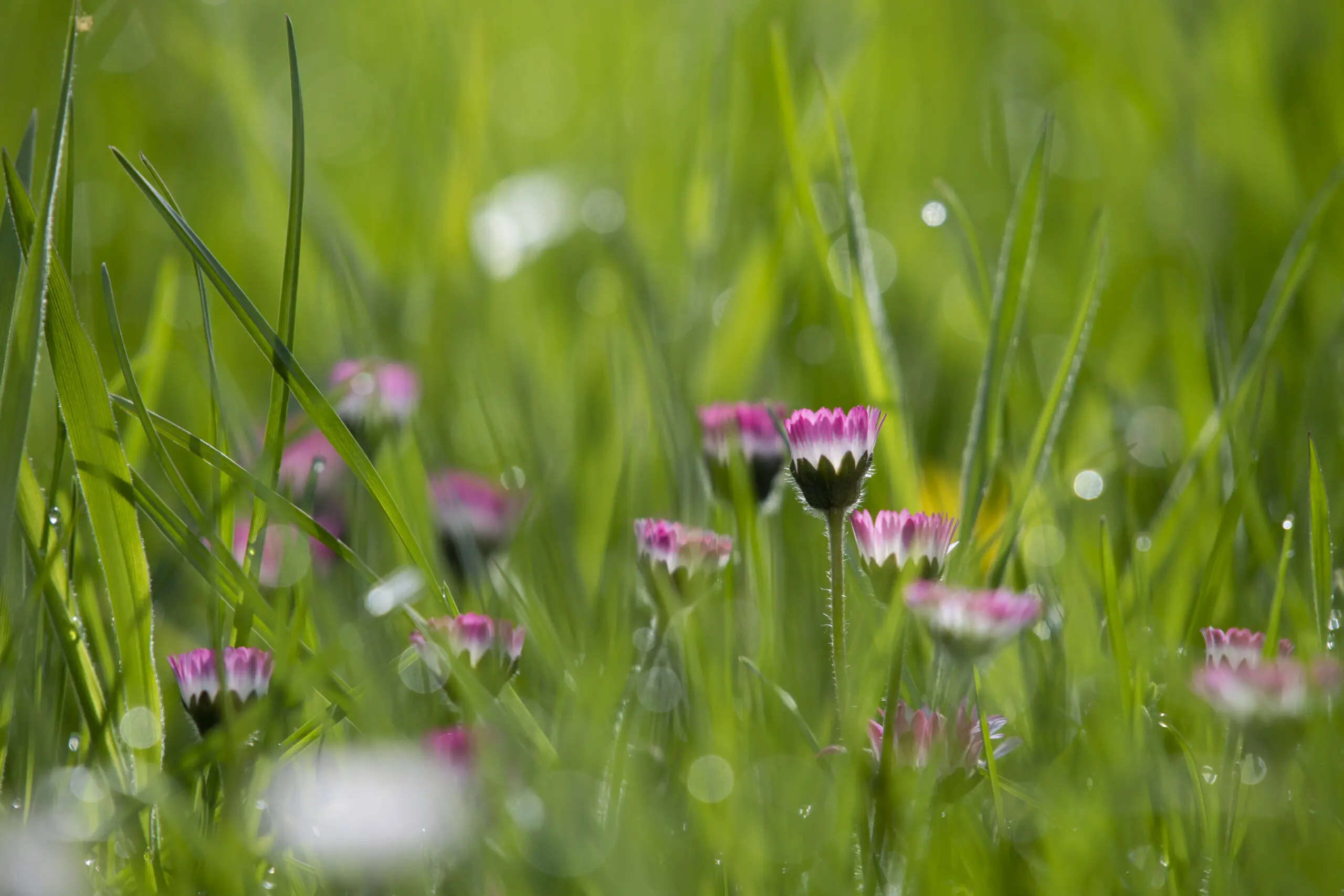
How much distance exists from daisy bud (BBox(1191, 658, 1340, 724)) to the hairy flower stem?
215 mm

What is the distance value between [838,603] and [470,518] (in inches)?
17.6

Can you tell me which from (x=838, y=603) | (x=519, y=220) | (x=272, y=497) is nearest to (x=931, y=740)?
(x=838, y=603)

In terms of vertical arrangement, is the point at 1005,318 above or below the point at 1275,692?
above

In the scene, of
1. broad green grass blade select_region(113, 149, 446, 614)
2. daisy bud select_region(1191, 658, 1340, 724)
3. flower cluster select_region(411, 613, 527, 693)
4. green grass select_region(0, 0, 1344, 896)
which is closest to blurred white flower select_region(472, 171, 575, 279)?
green grass select_region(0, 0, 1344, 896)

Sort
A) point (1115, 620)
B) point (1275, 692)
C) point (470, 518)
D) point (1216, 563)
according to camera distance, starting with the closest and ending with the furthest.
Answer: point (1275, 692)
point (1115, 620)
point (1216, 563)
point (470, 518)

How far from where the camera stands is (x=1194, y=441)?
1184 millimetres

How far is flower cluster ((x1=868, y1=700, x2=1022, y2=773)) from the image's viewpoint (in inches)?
27.2

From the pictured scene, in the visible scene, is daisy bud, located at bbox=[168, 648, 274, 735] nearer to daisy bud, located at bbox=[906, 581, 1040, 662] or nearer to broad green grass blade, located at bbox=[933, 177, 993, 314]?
daisy bud, located at bbox=[906, 581, 1040, 662]

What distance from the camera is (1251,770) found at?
2.41 feet

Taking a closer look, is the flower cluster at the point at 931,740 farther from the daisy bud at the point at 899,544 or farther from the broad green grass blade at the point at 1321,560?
the broad green grass blade at the point at 1321,560

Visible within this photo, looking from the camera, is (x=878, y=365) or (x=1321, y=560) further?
(x=878, y=365)

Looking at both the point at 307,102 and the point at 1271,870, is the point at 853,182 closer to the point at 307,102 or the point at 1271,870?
the point at 1271,870

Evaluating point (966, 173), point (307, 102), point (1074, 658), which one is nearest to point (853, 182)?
point (1074, 658)

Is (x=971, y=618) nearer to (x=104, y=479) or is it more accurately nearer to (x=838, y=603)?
(x=838, y=603)
